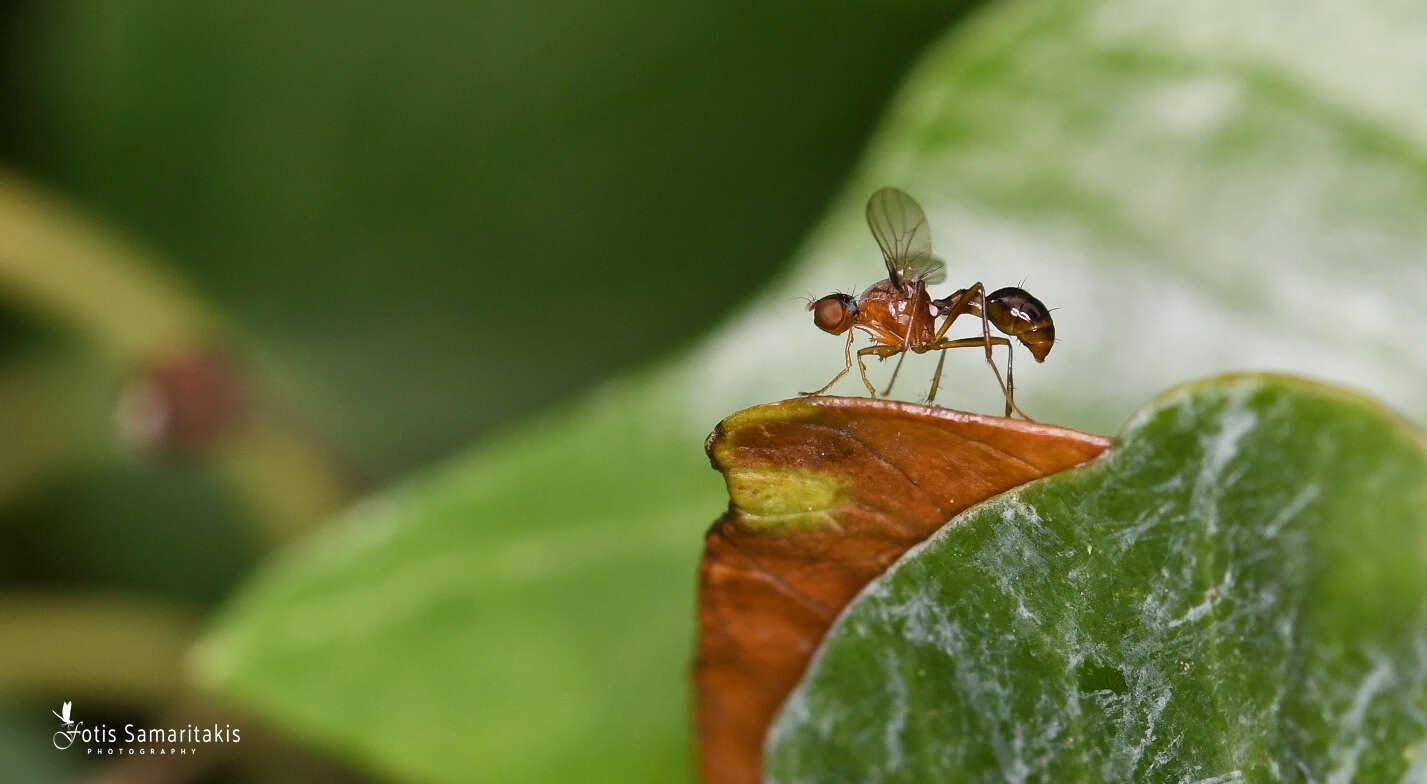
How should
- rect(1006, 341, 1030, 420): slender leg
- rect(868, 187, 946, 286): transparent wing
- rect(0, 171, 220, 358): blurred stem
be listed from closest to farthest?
1. rect(1006, 341, 1030, 420): slender leg
2. rect(868, 187, 946, 286): transparent wing
3. rect(0, 171, 220, 358): blurred stem

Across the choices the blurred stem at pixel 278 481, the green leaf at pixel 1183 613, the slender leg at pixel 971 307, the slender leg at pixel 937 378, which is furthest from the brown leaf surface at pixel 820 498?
the blurred stem at pixel 278 481

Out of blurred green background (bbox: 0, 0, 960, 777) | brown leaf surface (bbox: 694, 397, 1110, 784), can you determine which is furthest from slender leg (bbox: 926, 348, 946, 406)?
blurred green background (bbox: 0, 0, 960, 777)

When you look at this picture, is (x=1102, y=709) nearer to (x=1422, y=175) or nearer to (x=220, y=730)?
(x=1422, y=175)

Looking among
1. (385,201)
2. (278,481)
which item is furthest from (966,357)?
(385,201)

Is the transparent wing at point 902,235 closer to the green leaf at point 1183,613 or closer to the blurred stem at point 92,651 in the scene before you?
the green leaf at point 1183,613

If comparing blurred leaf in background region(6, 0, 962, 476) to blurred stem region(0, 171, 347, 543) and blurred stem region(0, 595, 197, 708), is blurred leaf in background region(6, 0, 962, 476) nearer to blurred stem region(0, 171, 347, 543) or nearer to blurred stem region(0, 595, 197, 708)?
blurred stem region(0, 171, 347, 543)

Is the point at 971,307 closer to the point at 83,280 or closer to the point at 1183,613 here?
the point at 1183,613
